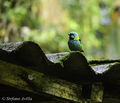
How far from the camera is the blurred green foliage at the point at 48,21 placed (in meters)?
9.79

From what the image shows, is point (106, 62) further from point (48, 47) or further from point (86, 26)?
point (86, 26)

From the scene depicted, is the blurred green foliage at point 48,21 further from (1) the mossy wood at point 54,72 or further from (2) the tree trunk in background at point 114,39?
(1) the mossy wood at point 54,72

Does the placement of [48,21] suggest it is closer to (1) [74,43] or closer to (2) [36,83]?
(1) [74,43]

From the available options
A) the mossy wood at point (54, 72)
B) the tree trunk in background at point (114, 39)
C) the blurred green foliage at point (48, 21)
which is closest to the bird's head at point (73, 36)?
the mossy wood at point (54, 72)

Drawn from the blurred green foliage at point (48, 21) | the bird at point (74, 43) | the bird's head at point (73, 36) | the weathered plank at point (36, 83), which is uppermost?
the blurred green foliage at point (48, 21)

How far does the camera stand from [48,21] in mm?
11289

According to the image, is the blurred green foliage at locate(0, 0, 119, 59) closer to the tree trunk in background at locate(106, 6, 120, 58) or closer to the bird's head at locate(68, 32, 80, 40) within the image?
the tree trunk in background at locate(106, 6, 120, 58)

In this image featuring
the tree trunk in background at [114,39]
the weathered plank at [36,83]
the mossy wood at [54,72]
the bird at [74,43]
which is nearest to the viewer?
the mossy wood at [54,72]

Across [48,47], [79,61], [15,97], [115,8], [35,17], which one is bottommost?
[15,97]

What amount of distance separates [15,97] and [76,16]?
978 centimetres

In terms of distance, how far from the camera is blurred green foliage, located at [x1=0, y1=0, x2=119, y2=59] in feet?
32.1

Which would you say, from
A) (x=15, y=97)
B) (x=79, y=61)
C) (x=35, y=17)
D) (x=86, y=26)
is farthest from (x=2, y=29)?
(x=79, y=61)

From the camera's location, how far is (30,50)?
8.66 ft

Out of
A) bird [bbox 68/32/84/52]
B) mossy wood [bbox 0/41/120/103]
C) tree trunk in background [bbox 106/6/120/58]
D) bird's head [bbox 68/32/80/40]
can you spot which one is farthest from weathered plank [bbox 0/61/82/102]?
tree trunk in background [bbox 106/6/120/58]
